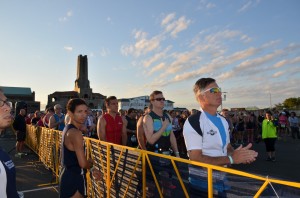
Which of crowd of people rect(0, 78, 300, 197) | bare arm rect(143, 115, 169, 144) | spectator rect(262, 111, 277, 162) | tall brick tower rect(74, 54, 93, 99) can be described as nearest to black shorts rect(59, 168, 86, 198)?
crowd of people rect(0, 78, 300, 197)

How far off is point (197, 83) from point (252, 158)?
99 cm

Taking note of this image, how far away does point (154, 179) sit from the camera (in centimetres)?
317

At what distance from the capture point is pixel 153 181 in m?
3.27

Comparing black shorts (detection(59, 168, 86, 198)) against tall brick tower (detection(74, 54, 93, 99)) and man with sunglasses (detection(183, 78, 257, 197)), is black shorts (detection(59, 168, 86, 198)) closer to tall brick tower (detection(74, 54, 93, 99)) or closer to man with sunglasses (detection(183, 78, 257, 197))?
man with sunglasses (detection(183, 78, 257, 197))

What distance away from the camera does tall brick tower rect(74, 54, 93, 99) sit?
102812 millimetres

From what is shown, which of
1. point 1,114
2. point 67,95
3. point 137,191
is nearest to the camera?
point 1,114

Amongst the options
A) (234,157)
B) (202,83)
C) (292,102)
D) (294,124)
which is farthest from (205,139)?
(292,102)

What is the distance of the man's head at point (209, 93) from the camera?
2791 mm

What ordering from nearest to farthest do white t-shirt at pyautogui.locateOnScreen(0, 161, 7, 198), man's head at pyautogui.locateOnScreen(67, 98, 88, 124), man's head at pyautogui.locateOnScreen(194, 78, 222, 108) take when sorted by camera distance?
white t-shirt at pyautogui.locateOnScreen(0, 161, 7, 198), man's head at pyautogui.locateOnScreen(194, 78, 222, 108), man's head at pyautogui.locateOnScreen(67, 98, 88, 124)

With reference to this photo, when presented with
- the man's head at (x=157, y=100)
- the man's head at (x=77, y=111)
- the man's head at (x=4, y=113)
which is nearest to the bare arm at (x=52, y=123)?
the man's head at (x=157, y=100)

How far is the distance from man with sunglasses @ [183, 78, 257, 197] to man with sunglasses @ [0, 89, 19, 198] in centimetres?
144

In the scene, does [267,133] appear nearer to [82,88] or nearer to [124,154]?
[124,154]

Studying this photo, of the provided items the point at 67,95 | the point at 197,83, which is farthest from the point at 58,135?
the point at 67,95

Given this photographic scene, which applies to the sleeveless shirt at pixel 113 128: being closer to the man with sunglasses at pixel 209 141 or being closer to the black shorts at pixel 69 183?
the black shorts at pixel 69 183
